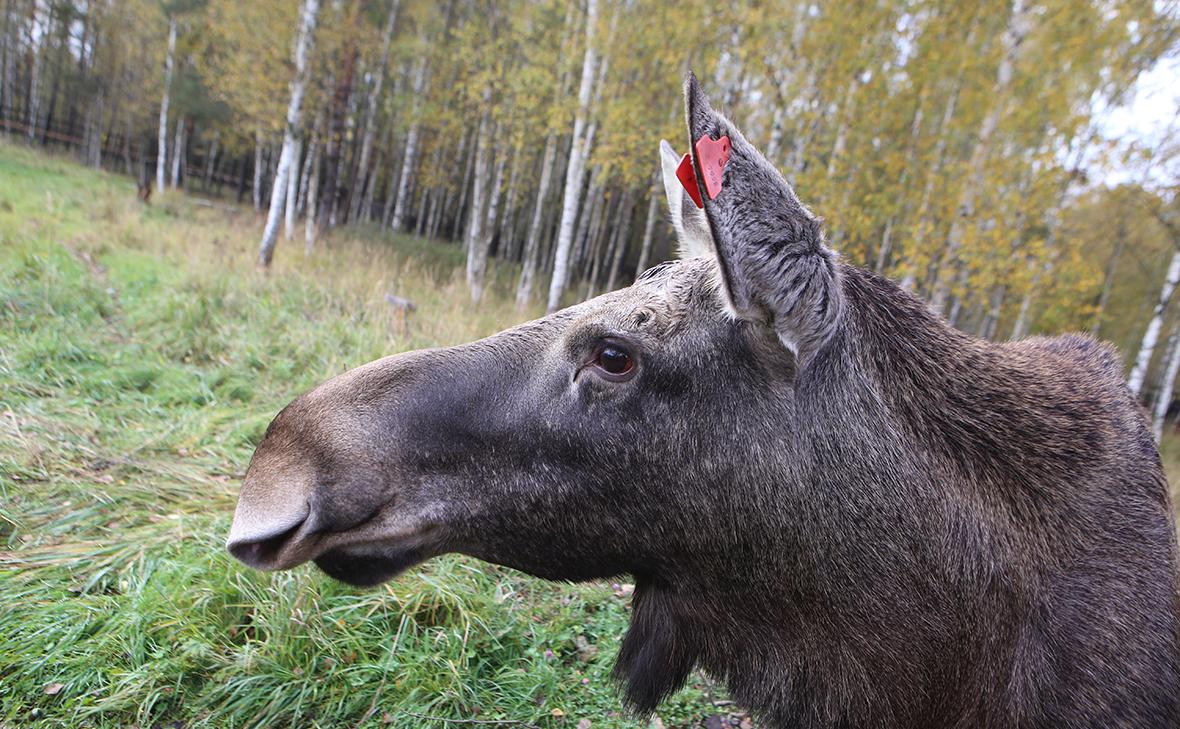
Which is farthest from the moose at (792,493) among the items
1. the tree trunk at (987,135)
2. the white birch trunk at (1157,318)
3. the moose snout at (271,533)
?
the white birch trunk at (1157,318)

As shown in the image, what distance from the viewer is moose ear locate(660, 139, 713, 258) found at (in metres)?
2.19

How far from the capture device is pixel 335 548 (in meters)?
1.58

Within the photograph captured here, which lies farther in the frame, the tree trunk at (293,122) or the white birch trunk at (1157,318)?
the tree trunk at (293,122)

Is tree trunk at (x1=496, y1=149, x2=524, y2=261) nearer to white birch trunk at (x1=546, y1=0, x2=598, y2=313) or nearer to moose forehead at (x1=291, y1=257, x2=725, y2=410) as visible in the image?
white birch trunk at (x1=546, y1=0, x2=598, y2=313)

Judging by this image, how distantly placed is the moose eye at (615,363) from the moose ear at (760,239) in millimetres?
376

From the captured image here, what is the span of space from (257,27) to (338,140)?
3845mm

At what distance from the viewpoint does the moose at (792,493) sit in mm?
1586

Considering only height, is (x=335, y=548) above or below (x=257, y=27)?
below

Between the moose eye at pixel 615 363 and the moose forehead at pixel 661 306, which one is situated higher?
the moose forehead at pixel 661 306

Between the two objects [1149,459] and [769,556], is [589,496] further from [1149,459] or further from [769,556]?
[1149,459]

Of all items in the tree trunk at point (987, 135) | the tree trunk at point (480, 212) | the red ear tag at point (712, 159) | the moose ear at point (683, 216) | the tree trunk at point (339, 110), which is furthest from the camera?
the tree trunk at point (339, 110)

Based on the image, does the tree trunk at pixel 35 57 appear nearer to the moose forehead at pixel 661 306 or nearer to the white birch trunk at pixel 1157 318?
the moose forehead at pixel 661 306

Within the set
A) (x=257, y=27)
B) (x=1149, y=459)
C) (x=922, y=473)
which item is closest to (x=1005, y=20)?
(x=1149, y=459)

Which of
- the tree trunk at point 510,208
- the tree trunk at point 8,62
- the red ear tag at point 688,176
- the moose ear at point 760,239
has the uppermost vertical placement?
Answer: the tree trunk at point 8,62
